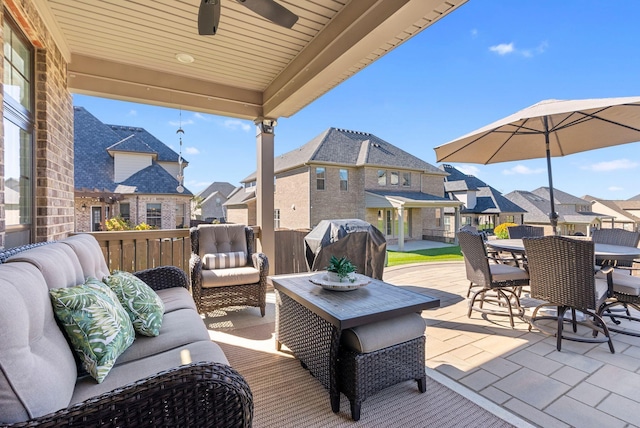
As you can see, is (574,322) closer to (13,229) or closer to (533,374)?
(533,374)

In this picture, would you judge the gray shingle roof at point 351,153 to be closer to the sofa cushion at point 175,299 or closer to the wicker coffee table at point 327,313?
the sofa cushion at point 175,299

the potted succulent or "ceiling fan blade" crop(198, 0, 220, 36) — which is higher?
"ceiling fan blade" crop(198, 0, 220, 36)

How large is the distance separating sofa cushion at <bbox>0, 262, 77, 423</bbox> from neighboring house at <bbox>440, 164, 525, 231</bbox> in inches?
816

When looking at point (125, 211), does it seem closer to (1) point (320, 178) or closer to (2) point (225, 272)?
(1) point (320, 178)

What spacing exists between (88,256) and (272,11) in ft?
7.30

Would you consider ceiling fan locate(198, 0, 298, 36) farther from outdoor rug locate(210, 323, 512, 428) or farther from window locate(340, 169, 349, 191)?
window locate(340, 169, 349, 191)

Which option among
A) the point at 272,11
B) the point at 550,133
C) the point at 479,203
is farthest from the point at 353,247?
the point at 479,203

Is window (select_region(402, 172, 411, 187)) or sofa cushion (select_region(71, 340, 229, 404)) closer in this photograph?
sofa cushion (select_region(71, 340, 229, 404))

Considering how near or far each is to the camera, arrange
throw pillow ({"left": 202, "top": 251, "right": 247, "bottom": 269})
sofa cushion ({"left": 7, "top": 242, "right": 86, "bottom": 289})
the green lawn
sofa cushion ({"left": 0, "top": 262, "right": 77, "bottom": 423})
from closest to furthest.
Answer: sofa cushion ({"left": 0, "top": 262, "right": 77, "bottom": 423})
sofa cushion ({"left": 7, "top": 242, "right": 86, "bottom": 289})
throw pillow ({"left": 202, "top": 251, "right": 247, "bottom": 269})
the green lawn

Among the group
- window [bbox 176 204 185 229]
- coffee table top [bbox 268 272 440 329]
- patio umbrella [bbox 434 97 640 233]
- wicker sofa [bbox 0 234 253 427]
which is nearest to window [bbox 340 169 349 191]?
window [bbox 176 204 185 229]

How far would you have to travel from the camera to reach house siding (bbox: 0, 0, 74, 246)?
269cm

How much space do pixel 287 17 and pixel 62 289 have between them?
7.46 feet

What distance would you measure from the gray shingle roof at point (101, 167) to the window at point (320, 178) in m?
5.93

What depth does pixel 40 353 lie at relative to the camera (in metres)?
1.12
